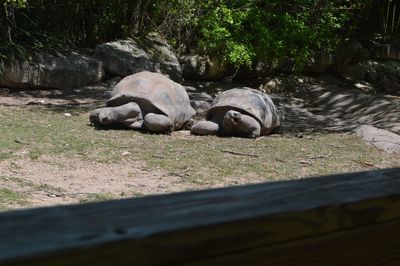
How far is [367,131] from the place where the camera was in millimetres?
9383

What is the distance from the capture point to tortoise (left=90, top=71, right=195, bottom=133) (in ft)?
27.9

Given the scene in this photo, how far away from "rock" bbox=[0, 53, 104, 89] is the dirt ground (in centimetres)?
17

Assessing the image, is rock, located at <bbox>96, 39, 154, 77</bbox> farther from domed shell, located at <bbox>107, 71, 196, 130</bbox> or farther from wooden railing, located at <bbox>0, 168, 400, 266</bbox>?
wooden railing, located at <bbox>0, 168, 400, 266</bbox>

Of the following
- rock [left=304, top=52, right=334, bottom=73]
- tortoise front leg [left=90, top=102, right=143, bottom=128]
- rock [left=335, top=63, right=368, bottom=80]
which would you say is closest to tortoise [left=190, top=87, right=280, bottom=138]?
tortoise front leg [left=90, top=102, right=143, bottom=128]

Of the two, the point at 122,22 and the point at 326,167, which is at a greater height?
the point at 122,22

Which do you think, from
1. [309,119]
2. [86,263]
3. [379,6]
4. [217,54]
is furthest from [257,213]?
[379,6]

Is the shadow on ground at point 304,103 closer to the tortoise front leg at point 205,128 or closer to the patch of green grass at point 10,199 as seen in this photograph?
the tortoise front leg at point 205,128

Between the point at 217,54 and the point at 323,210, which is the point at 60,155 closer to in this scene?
the point at 323,210

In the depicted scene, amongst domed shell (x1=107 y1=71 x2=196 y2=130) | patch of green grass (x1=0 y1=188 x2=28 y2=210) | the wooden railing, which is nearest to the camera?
the wooden railing

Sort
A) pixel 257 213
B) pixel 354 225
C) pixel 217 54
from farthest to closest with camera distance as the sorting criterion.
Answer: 1. pixel 217 54
2. pixel 354 225
3. pixel 257 213

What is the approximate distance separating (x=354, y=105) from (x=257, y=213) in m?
11.3

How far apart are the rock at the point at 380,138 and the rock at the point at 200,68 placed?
15.0 ft

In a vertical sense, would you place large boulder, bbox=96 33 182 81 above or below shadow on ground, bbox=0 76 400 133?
above

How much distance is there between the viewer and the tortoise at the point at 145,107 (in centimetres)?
849
